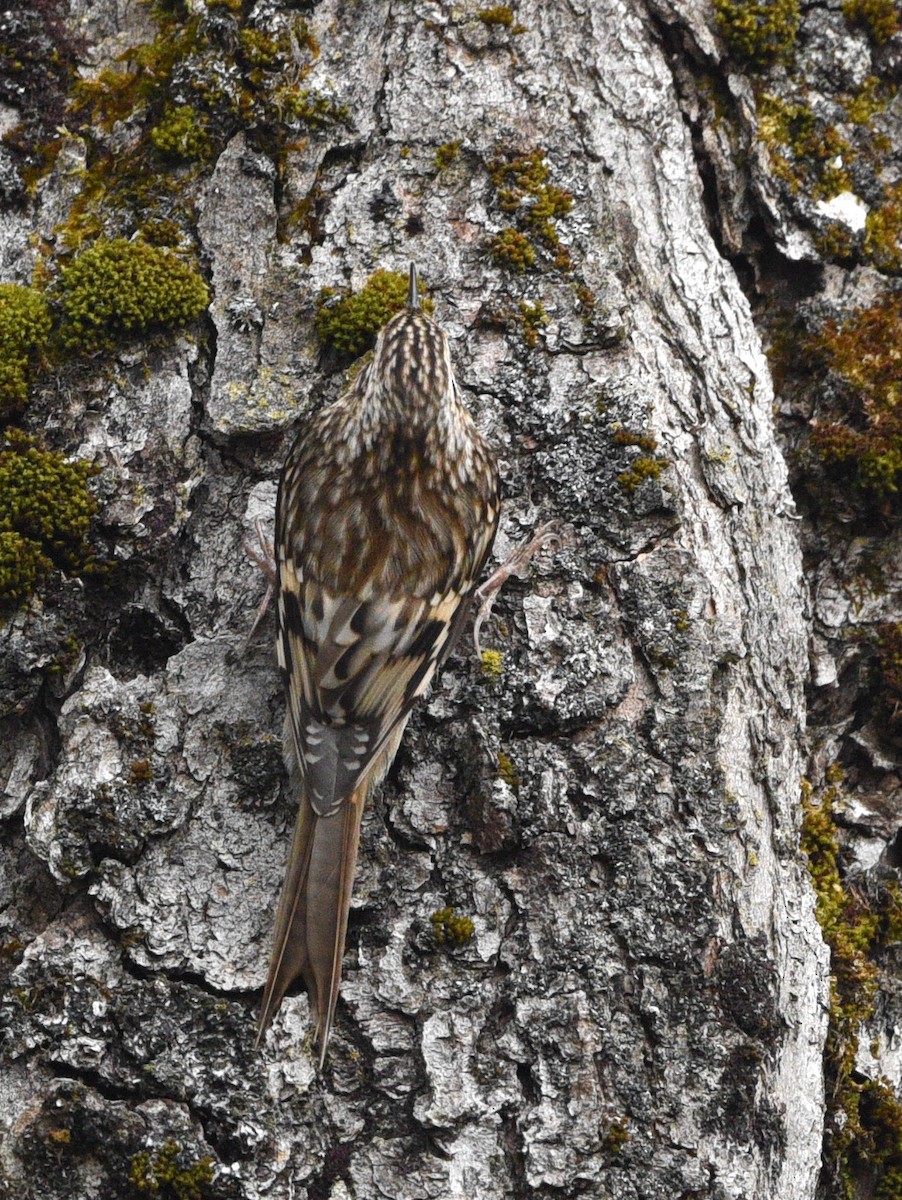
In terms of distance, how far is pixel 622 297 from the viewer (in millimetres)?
3693

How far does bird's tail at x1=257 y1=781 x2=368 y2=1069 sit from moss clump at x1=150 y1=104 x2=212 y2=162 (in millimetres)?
1937

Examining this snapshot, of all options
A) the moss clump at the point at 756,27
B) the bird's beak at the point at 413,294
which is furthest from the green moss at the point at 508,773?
Result: the moss clump at the point at 756,27

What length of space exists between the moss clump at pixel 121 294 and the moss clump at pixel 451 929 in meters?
1.77

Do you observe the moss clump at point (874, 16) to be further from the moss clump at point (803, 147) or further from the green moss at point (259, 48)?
the green moss at point (259, 48)

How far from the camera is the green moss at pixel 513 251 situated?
367 centimetres

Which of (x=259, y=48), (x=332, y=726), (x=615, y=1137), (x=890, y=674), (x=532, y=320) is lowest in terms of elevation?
(x=615, y=1137)

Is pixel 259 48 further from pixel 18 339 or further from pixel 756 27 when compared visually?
pixel 756 27

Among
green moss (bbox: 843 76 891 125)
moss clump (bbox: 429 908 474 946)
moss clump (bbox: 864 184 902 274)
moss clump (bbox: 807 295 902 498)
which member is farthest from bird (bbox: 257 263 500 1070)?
green moss (bbox: 843 76 891 125)

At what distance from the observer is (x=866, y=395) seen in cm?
389

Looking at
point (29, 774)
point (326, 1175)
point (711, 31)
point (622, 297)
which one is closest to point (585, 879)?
point (326, 1175)

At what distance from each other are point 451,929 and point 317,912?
0.33 m

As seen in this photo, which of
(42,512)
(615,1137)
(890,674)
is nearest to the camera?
(615,1137)

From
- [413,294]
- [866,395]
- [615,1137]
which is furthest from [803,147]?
[615,1137]

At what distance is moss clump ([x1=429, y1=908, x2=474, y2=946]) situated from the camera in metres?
3.04
